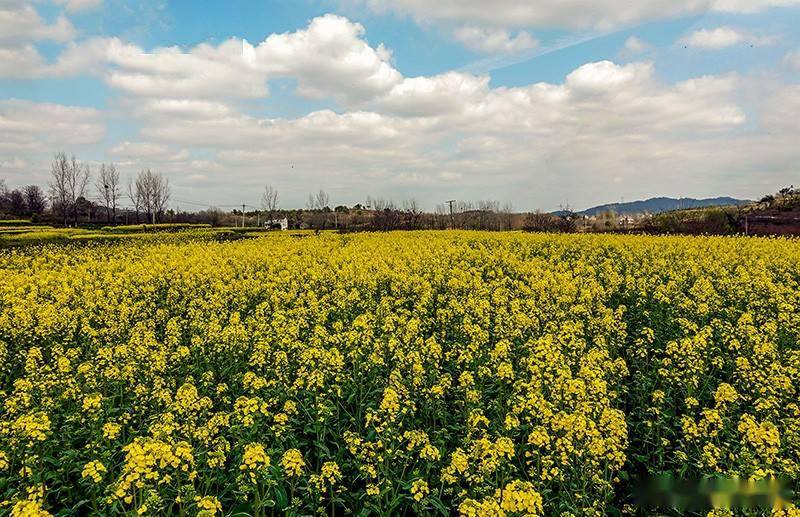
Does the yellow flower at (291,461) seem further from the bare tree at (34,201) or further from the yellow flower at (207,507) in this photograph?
the bare tree at (34,201)

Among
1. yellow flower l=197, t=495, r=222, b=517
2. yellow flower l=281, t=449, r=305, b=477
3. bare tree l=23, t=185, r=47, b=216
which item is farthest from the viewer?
bare tree l=23, t=185, r=47, b=216

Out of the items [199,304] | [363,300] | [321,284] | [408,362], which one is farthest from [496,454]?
[321,284]

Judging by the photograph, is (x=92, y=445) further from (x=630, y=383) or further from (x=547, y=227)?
(x=547, y=227)

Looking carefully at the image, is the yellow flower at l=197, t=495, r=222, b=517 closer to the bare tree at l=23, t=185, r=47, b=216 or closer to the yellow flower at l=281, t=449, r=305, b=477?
the yellow flower at l=281, t=449, r=305, b=477

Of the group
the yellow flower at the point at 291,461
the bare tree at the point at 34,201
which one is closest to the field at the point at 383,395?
the yellow flower at the point at 291,461

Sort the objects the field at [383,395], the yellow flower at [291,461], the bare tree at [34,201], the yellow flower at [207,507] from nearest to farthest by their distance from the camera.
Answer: the yellow flower at [207,507]
the yellow flower at [291,461]
the field at [383,395]
the bare tree at [34,201]

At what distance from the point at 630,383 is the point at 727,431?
2.72 metres

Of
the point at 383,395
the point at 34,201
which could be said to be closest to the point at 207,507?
the point at 383,395

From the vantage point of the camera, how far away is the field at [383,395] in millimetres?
4844

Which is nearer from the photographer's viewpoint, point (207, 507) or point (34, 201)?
point (207, 507)

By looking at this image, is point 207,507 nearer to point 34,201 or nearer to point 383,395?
point 383,395

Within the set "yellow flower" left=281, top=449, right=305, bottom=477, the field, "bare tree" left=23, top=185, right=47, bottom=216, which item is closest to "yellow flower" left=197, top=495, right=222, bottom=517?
the field

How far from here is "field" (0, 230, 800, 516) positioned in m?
4.84

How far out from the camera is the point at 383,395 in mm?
6305
